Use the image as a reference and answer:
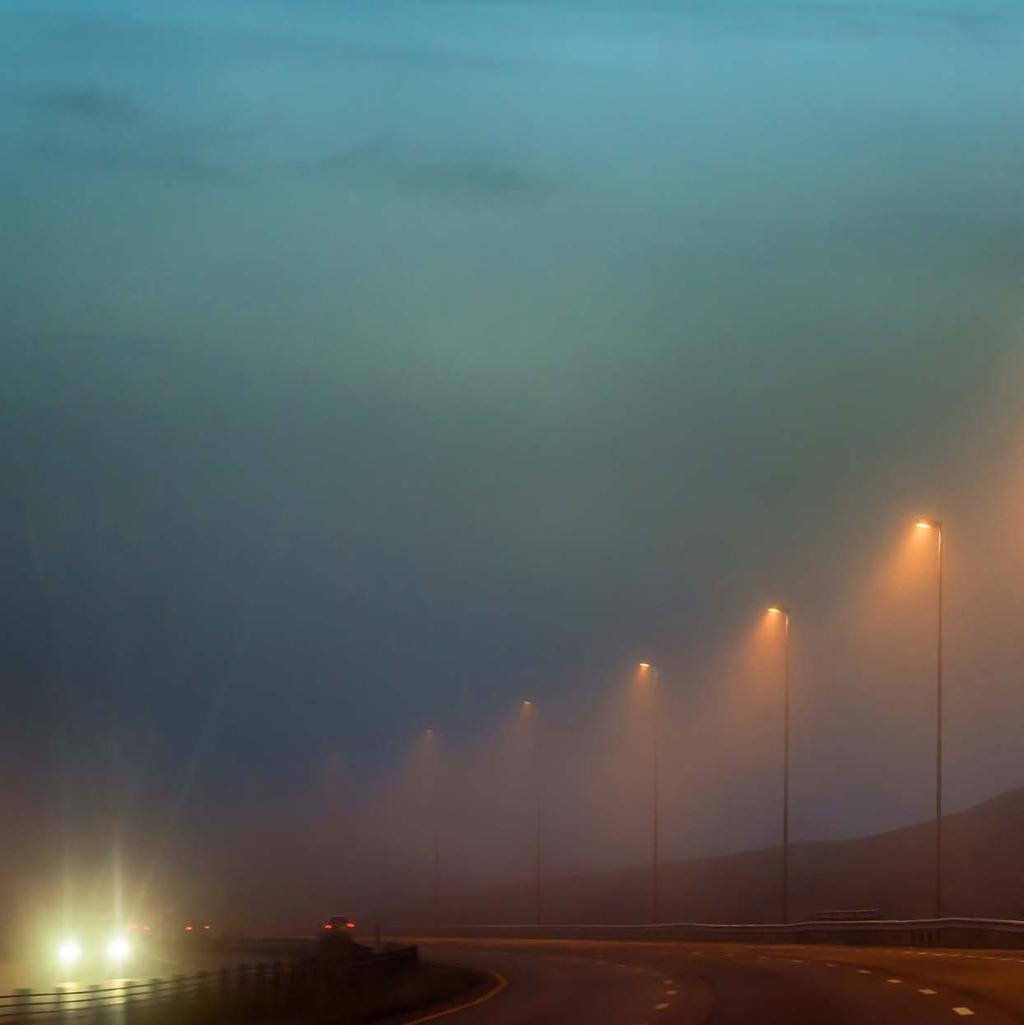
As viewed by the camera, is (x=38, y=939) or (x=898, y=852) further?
(x=898, y=852)

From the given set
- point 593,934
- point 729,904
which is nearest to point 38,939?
point 593,934

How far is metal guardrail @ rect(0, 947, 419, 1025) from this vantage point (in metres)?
22.5

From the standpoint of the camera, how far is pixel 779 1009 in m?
28.1

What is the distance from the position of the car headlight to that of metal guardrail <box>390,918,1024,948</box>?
80.3 feet

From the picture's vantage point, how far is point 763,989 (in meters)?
33.2

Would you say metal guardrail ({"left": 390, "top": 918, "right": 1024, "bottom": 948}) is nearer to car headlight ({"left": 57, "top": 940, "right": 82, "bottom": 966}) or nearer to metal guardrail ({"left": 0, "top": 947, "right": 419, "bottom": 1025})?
car headlight ({"left": 57, "top": 940, "right": 82, "bottom": 966})

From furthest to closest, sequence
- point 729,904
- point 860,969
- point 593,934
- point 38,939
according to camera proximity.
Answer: point 729,904 → point 593,934 → point 38,939 → point 860,969

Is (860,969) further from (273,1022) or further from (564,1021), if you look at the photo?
(273,1022)

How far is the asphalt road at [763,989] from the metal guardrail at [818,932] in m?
3.85

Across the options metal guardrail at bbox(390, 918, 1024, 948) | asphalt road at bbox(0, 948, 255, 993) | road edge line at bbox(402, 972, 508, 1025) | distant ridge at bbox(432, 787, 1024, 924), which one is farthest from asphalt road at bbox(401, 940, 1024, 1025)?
distant ridge at bbox(432, 787, 1024, 924)

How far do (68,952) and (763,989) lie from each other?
2561cm

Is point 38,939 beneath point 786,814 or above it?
beneath

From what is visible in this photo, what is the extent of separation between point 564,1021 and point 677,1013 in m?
1.78

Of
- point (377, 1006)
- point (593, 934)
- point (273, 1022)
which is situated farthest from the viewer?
point (593, 934)
